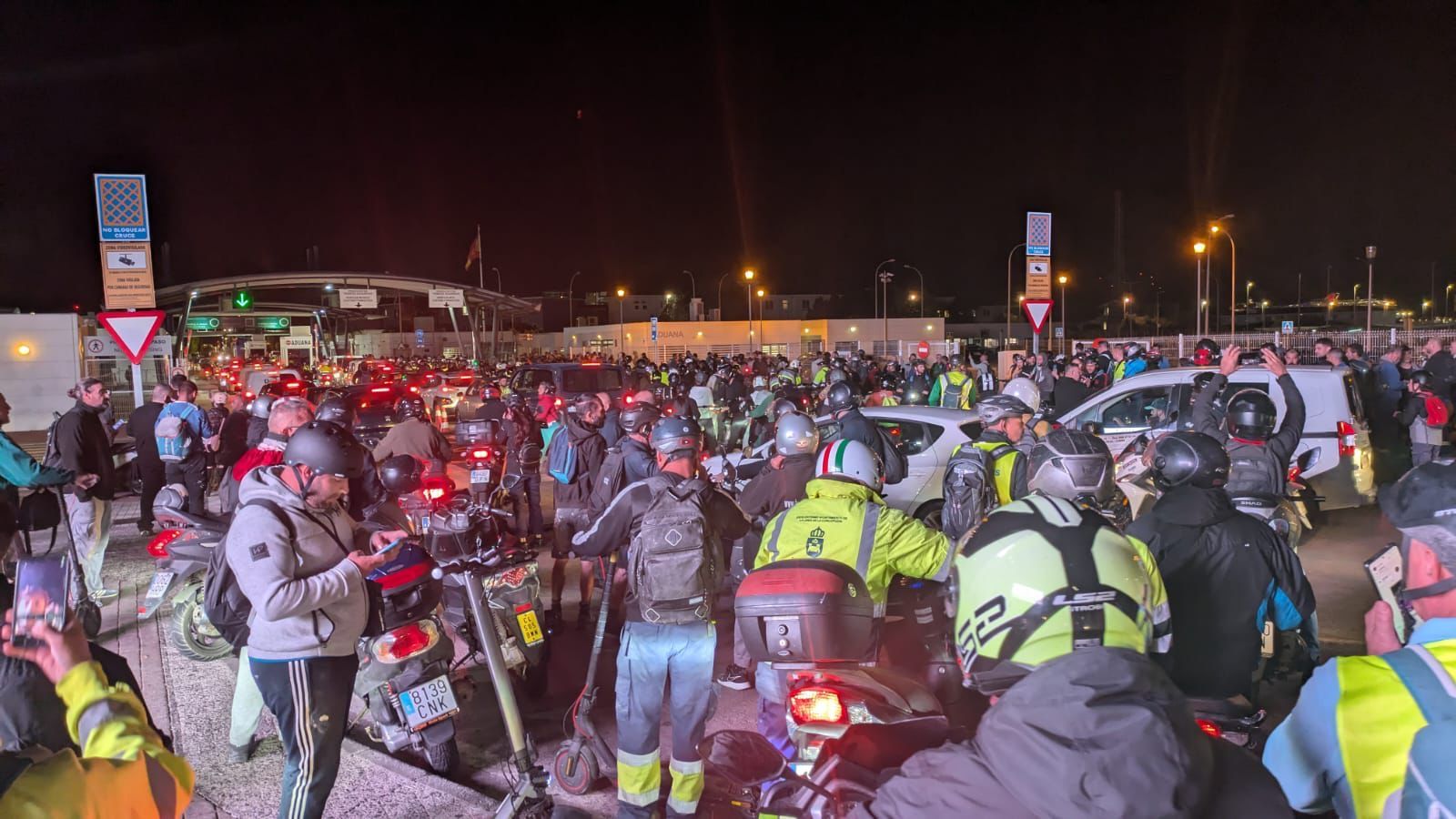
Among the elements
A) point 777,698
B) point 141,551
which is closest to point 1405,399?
point 777,698

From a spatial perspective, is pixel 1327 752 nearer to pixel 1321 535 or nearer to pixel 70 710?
pixel 70 710

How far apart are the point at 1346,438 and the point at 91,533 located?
42.5 feet

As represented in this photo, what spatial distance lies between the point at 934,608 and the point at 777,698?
200 centimetres

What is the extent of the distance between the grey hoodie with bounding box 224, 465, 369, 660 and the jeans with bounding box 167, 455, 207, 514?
820cm

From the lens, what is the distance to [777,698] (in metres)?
3.55

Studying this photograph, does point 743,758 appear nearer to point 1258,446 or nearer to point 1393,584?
point 1393,584

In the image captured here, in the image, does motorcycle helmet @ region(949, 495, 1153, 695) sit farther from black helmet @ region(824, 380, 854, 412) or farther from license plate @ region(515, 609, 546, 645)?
black helmet @ region(824, 380, 854, 412)

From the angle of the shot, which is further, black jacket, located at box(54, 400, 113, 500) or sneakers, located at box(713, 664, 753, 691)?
black jacket, located at box(54, 400, 113, 500)

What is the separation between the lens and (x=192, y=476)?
10875mm

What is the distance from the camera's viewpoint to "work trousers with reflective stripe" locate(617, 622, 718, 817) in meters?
4.12

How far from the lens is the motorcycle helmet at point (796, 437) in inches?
214

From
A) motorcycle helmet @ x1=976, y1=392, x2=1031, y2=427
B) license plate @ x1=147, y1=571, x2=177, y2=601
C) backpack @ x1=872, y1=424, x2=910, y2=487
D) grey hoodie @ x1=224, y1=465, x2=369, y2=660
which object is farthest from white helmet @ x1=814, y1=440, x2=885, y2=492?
license plate @ x1=147, y1=571, x2=177, y2=601

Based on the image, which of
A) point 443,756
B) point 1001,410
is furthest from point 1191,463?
point 443,756

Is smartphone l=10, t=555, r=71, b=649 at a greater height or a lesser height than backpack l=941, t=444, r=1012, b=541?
greater
